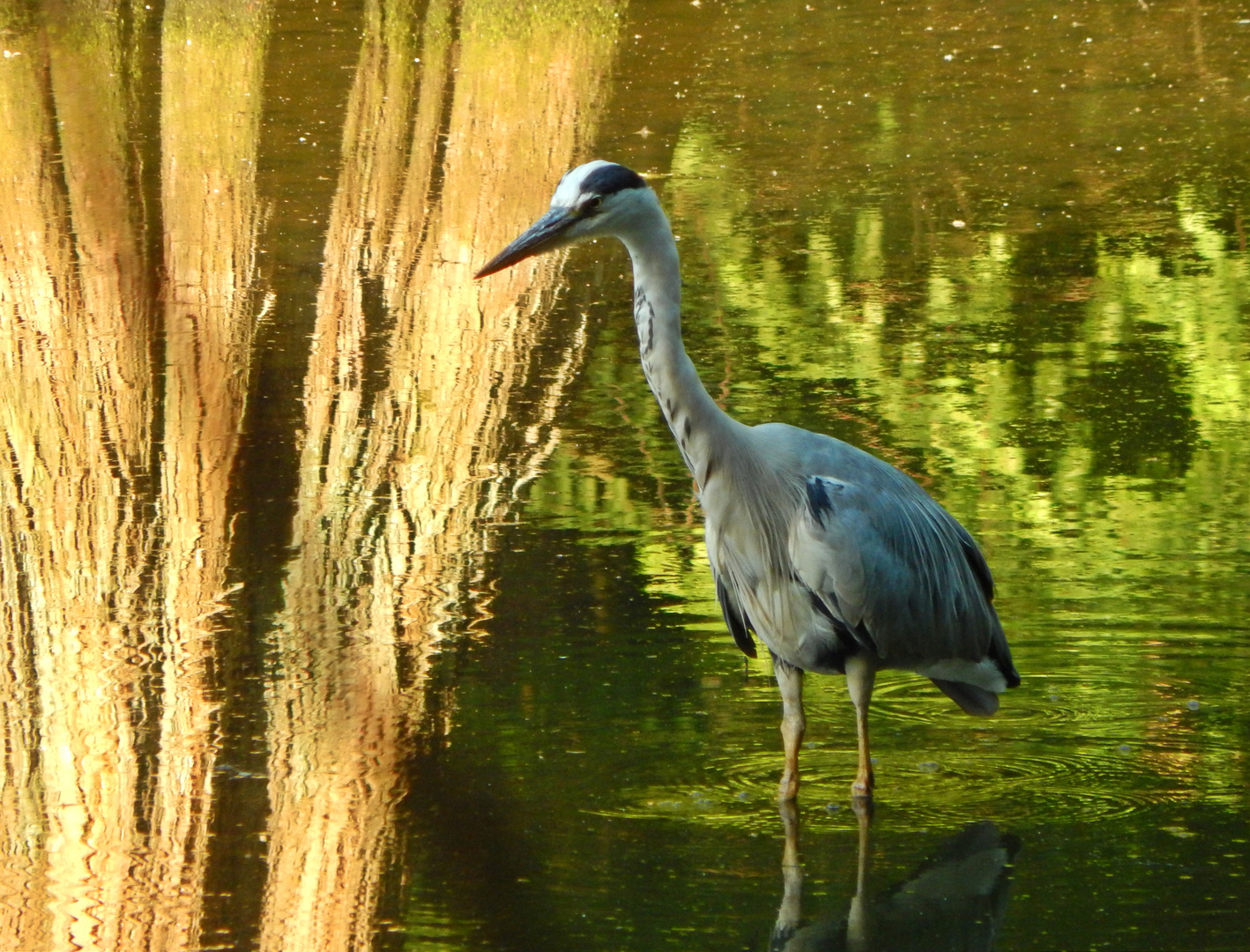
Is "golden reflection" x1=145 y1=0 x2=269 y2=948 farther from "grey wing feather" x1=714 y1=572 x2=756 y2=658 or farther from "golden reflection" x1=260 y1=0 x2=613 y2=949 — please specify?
"grey wing feather" x1=714 y1=572 x2=756 y2=658

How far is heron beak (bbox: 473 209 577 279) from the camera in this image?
4648 millimetres

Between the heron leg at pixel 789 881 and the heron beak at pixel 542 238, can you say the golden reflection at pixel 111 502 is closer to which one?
the heron leg at pixel 789 881

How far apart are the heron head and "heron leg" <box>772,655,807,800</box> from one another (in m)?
1.31

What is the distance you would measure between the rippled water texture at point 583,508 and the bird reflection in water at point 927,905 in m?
0.01

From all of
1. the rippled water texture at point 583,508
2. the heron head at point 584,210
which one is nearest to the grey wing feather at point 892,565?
the rippled water texture at point 583,508

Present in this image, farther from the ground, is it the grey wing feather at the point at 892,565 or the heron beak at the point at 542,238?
the heron beak at the point at 542,238

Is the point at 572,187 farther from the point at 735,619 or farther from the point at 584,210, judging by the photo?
the point at 735,619

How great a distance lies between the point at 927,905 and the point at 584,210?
1916mm

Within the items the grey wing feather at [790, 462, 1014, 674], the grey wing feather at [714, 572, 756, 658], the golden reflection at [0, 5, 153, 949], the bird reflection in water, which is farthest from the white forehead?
the golden reflection at [0, 5, 153, 949]

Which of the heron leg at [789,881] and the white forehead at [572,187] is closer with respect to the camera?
the heron leg at [789,881]

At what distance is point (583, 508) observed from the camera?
766 centimetres

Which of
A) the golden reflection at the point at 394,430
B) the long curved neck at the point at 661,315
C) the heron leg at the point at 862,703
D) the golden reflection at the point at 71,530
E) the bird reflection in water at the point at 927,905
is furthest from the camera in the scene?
the golden reflection at the point at 394,430

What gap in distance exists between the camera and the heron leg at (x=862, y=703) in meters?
5.05

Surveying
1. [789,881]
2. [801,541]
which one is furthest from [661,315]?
[789,881]
